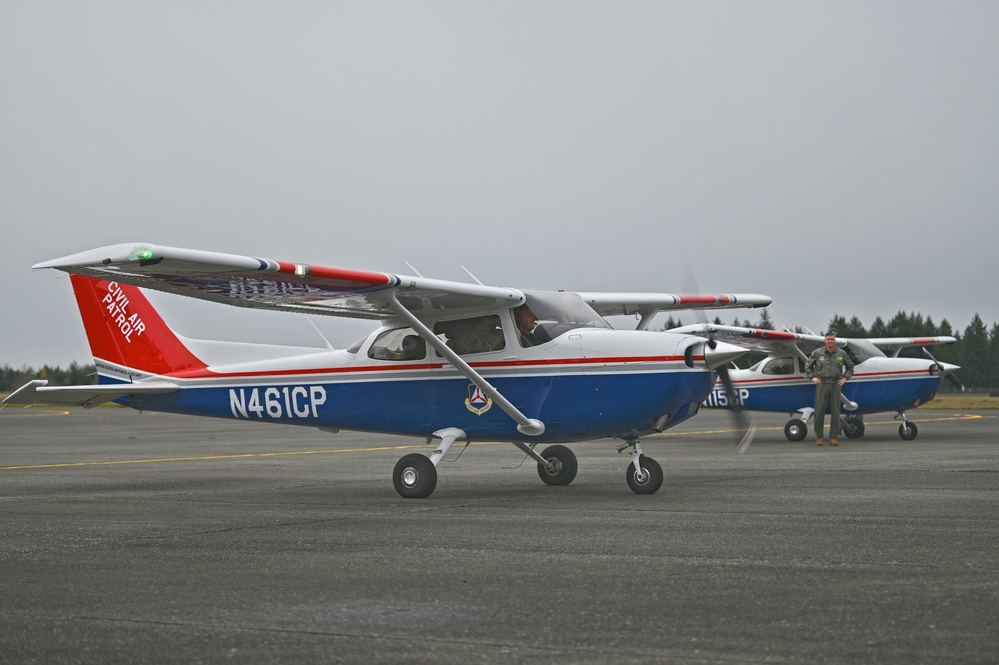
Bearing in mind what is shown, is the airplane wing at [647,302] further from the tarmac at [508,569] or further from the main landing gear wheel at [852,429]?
the main landing gear wheel at [852,429]

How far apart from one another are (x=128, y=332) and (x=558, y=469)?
6.13m

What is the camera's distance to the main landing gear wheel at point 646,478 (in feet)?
36.9

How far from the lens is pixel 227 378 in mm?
13625

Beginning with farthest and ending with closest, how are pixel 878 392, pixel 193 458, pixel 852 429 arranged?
pixel 852 429 → pixel 878 392 → pixel 193 458

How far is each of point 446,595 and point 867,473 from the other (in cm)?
914

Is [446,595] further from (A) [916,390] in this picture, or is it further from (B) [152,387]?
(A) [916,390]

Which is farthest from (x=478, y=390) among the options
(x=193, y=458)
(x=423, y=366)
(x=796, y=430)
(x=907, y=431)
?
(x=907, y=431)

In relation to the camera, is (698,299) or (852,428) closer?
(698,299)

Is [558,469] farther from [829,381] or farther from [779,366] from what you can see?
[779,366]

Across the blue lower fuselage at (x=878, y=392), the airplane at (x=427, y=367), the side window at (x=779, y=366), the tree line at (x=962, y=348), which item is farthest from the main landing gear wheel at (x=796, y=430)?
the tree line at (x=962, y=348)

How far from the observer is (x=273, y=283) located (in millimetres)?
10898

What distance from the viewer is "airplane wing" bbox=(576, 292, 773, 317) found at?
13891 mm

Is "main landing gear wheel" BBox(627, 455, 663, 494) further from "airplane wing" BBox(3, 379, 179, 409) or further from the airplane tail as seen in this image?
"airplane wing" BBox(3, 379, 179, 409)

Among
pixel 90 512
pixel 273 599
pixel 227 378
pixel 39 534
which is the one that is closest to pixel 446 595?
pixel 273 599
